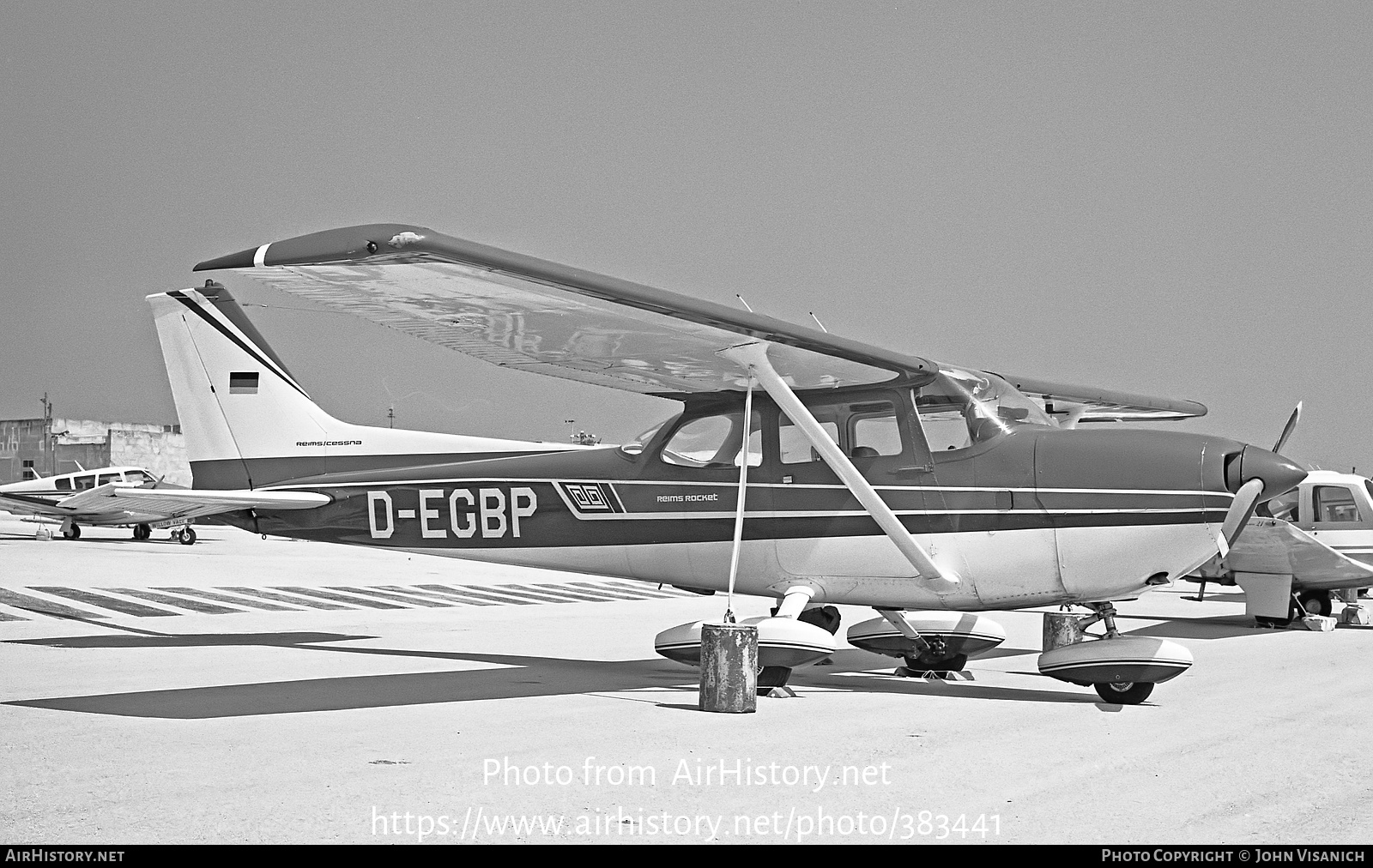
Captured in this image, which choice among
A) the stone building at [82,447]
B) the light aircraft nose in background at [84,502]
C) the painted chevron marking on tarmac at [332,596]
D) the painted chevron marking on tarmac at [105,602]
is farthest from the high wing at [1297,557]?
the stone building at [82,447]

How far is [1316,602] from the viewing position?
16.9 metres

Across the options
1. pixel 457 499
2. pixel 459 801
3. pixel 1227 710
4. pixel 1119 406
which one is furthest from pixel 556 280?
pixel 1119 406

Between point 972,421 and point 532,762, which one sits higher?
point 972,421

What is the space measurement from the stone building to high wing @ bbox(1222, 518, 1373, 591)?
70.2 meters

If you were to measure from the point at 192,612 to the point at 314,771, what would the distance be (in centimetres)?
1040

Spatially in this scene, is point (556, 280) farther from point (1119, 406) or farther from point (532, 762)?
point (1119, 406)

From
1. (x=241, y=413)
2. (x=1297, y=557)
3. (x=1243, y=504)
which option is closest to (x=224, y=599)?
(x=241, y=413)

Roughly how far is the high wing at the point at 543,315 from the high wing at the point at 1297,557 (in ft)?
30.1

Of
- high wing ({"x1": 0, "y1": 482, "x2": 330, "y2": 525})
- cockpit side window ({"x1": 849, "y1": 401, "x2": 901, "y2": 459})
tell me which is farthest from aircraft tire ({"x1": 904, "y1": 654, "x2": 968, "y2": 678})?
high wing ({"x1": 0, "y1": 482, "x2": 330, "y2": 525})

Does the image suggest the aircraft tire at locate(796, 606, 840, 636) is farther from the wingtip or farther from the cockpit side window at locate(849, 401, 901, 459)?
the wingtip

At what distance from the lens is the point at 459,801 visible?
16.2 feet

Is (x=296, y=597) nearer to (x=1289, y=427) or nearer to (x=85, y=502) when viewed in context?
(x=1289, y=427)

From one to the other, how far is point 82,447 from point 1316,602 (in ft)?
252

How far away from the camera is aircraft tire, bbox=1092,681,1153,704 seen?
8.30m
